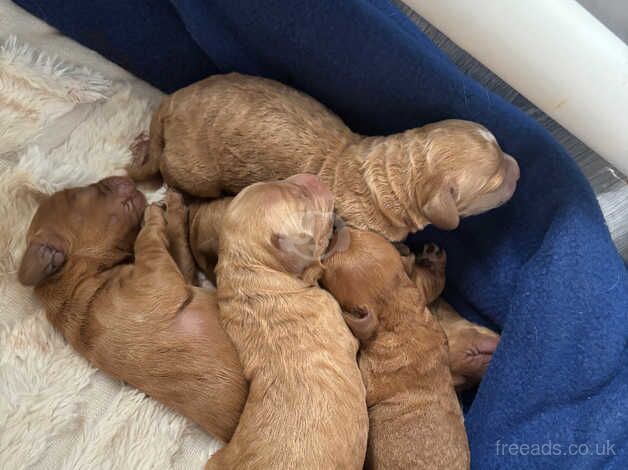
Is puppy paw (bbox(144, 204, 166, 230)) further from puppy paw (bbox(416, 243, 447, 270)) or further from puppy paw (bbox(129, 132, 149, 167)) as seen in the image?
puppy paw (bbox(416, 243, 447, 270))

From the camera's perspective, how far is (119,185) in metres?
2.60

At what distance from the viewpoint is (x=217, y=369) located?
223 centimetres

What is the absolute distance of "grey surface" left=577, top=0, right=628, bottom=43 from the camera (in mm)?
2047

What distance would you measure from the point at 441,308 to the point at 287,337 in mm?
836

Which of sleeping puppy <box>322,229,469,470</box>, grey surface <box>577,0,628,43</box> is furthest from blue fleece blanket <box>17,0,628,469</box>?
grey surface <box>577,0,628,43</box>

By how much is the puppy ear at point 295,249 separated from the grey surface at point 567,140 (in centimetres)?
91

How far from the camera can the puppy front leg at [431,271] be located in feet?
8.48

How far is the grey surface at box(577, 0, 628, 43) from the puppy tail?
1.61 m

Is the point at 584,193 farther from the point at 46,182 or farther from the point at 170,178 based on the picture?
the point at 46,182

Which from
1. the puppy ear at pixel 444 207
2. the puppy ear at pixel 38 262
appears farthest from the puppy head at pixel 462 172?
the puppy ear at pixel 38 262

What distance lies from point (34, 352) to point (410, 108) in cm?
167

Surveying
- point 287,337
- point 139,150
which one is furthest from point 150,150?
point 287,337

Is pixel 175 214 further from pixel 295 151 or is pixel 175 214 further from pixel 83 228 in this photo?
pixel 295 151

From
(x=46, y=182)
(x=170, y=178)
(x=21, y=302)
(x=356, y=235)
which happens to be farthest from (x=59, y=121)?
(x=356, y=235)
